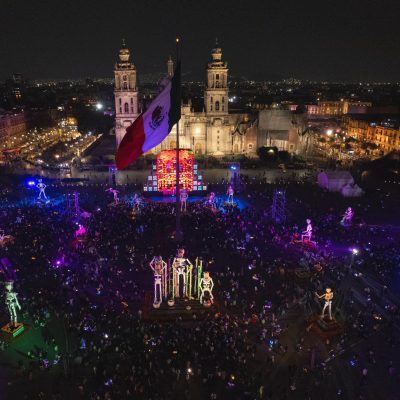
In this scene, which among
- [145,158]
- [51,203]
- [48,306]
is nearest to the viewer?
[48,306]

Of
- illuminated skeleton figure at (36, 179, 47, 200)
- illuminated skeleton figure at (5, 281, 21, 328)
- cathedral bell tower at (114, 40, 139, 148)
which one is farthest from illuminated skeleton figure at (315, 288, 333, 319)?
cathedral bell tower at (114, 40, 139, 148)

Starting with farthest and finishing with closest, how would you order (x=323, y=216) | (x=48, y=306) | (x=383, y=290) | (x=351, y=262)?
(x=323, y=216) → (x=351, y=262) → (x=383, y=290) → (x=48, y=306)

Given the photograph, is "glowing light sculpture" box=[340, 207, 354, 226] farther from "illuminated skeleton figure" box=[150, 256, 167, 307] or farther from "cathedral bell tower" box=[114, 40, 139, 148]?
"cathedral bell tower" box=[114, 40, 139, 148]

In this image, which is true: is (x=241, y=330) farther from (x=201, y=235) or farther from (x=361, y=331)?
(x=201, y=235)

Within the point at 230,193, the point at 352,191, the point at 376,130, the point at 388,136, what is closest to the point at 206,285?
the point at 230,193

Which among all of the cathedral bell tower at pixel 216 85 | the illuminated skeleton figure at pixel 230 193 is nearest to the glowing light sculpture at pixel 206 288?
the illuminated skeleton figure at pixel 230 193

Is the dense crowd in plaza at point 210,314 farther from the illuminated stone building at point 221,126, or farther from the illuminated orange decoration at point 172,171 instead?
the illuminated stone building at point 221,126

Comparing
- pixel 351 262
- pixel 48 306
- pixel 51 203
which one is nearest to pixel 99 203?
pixel 51 203
